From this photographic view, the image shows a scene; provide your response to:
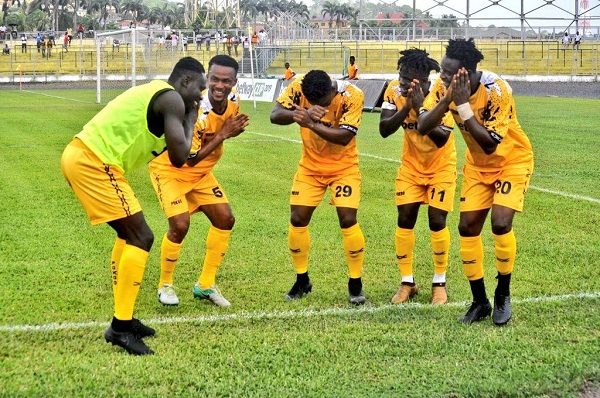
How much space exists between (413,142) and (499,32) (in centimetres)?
5006

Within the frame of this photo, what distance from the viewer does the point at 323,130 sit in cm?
799

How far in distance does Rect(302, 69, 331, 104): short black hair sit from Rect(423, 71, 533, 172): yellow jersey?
1289 millimetres

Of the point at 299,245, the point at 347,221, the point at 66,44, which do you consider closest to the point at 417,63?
the point at 347,221

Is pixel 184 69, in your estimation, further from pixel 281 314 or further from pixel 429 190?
pixel 429 190

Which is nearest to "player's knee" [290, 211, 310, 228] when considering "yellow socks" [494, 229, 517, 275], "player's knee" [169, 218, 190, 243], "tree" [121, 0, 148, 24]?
"player's knee" [169, 218, 190, 243]

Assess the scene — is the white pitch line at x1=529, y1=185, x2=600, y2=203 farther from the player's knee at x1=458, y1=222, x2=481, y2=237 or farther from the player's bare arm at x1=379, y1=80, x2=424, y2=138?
the player's knee at x1=458, y1=222, x2=481, y2=237

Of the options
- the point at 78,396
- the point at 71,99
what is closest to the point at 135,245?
the point at 78,396

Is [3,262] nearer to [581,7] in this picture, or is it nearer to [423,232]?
[423,232]

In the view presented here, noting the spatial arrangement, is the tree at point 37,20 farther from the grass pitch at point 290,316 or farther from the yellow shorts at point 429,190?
the yellow shorts at point 429,190

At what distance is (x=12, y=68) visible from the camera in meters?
67.8

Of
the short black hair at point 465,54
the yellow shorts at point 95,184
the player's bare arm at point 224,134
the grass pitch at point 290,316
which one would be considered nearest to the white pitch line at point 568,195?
the grass pitch at point 290,316

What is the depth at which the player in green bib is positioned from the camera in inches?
250

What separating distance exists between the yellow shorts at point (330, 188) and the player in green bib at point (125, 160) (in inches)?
79.7

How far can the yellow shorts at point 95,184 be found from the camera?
6344 millimetres
